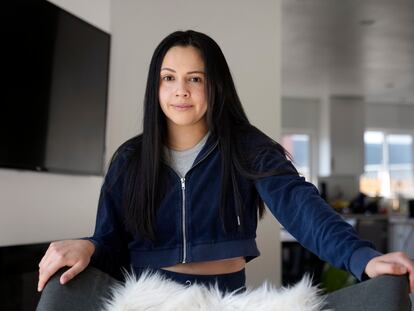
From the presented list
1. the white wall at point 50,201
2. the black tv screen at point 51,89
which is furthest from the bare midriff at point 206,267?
the white wall at point 50,201

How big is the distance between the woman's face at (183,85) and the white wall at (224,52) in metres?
1.98

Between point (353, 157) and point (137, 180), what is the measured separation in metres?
9.38

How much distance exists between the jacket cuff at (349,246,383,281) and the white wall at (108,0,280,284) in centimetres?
246

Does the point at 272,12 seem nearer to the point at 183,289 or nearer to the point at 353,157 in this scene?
the point at 183,289

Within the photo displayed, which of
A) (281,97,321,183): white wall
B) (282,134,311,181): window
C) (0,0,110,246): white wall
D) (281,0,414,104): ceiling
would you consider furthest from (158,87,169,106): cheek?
(282,134,311,181): window

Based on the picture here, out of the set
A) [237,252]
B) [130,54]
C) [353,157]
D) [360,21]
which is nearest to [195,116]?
[237,252]

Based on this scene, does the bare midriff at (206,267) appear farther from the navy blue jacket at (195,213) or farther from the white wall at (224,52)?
the white wall at (224,52)

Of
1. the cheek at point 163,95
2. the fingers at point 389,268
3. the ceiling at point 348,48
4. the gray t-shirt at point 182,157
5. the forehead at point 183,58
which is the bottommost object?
the fingers at point 389,268

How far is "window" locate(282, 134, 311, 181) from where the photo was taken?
36.6 ft

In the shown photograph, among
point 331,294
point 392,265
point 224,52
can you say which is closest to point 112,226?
point 331,294

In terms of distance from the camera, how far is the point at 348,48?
718cm

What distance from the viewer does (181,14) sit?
3588 millimetres

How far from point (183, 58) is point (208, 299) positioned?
2.08ft

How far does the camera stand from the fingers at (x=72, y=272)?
105 cm
